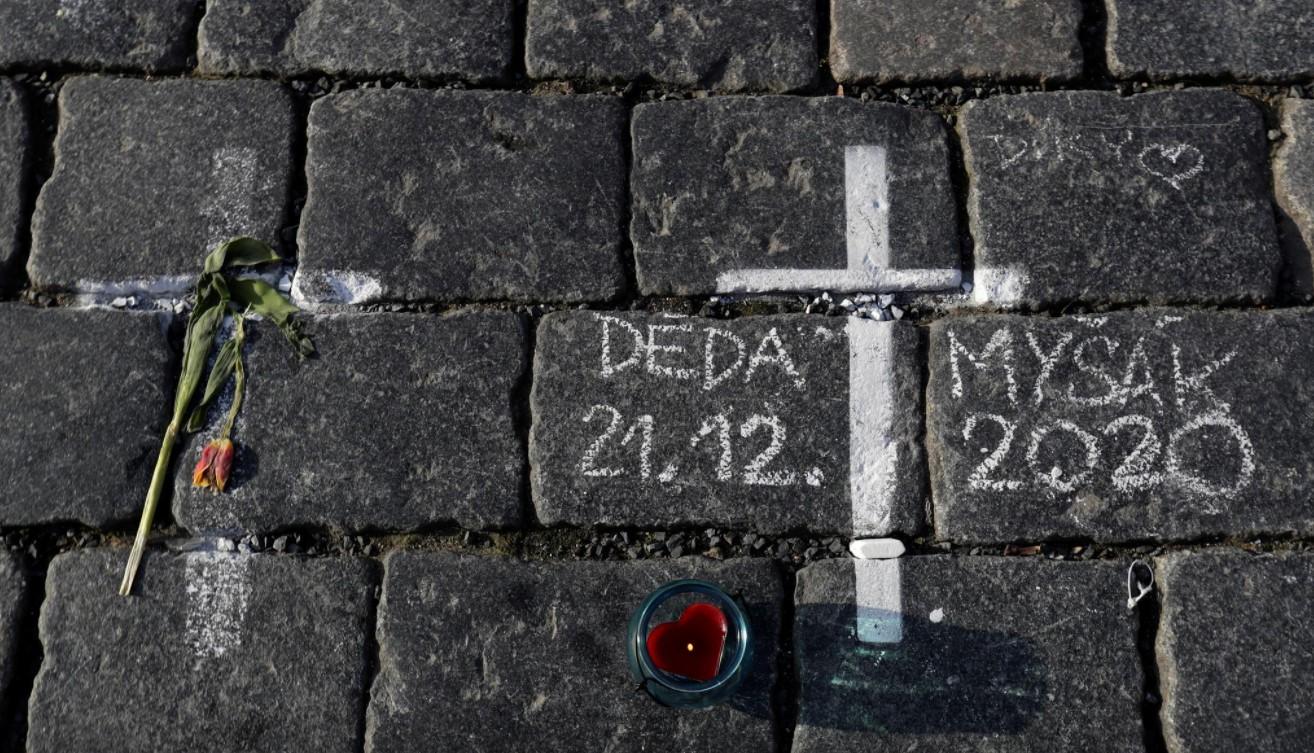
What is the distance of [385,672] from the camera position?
2.43m

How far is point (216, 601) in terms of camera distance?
2.49 meters

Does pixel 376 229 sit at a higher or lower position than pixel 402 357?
higher

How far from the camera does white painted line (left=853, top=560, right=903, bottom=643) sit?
7.97 ft

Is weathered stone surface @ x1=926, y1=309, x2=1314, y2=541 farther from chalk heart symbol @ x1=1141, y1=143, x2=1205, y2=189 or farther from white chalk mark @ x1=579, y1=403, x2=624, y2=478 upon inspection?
white chalk mark @ x1=579, y1=403, x2=624, y2=478

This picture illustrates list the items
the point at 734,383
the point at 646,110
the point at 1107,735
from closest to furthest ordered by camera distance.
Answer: the point at 1107,735, the point at 734,383, the point at 646,110

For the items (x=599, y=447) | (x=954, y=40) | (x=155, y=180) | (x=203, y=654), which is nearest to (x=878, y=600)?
(x=599, y=447)

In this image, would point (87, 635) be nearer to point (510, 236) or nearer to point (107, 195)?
point (107, 195)

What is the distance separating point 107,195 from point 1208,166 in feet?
9.95

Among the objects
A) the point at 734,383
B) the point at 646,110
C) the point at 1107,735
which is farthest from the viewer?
the point at 646,110

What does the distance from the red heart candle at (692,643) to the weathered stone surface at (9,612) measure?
5.31 feet

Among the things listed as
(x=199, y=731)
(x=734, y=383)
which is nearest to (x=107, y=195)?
(x=199, y=731)

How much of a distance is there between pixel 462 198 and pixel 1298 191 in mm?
2292

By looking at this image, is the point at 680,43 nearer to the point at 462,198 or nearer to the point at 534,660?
the point at 462,198

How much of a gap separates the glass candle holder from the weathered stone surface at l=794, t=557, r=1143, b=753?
229mm
